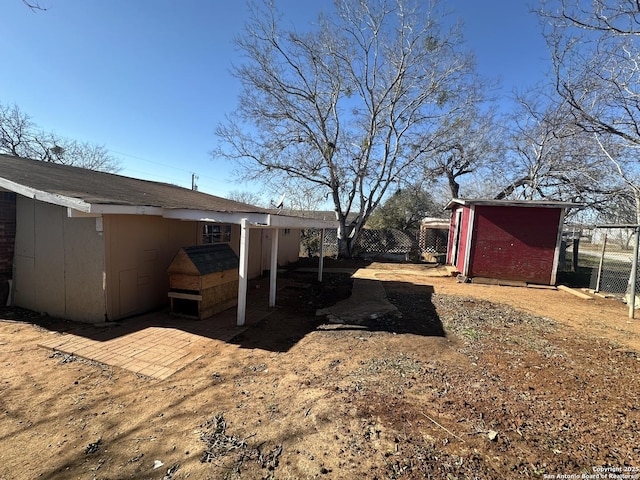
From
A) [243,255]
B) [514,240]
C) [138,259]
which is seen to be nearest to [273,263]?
[243,255]

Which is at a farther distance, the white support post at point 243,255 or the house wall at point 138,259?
the house wall at point 138,259

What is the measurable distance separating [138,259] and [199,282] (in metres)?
1.26

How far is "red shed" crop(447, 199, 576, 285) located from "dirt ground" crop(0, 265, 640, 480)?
15.6 ft

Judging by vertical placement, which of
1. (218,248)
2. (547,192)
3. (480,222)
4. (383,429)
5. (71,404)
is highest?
(547,192)

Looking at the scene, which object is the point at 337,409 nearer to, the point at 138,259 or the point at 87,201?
the point at 87,201

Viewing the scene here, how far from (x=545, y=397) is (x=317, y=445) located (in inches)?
97.7

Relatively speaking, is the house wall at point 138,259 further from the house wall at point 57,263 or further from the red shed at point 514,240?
the red shed at point 514,240

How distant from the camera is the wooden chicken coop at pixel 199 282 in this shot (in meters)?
5.52

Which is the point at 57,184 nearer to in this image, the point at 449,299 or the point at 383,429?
the point at 383,429

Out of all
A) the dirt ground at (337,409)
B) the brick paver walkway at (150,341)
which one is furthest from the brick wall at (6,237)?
the brick paver walkway at (150,341)

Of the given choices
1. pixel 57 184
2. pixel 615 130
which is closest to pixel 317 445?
pixel 57 184

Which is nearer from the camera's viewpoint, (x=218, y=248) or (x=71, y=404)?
(x=71, y=404)

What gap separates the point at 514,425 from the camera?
2.68 metres

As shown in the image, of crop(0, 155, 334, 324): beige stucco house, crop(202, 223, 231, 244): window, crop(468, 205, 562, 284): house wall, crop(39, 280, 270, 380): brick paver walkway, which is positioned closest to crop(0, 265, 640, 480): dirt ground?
crop(39, 280, 270, 380): brick paver walkway
